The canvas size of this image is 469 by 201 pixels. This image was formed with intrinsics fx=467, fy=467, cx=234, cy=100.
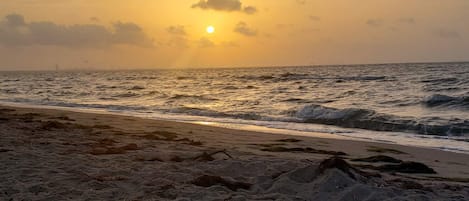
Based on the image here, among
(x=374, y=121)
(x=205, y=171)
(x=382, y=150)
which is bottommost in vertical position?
(x=374, y=121)

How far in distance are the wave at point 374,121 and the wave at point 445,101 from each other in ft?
16.4

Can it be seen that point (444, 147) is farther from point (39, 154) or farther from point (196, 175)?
point (39, 154)

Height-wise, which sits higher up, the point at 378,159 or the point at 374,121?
the point at 378,159

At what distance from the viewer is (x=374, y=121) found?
15602 mm

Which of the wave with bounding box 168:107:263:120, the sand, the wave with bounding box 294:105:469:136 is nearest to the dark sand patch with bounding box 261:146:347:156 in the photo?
the sand

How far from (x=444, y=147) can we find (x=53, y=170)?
835cm

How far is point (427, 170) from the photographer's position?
704 cm

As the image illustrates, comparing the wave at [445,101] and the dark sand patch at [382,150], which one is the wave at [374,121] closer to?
the dark sand patch at [382,150]

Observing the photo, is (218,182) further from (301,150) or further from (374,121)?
(374,121)

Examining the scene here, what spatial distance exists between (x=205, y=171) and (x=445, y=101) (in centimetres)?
1803

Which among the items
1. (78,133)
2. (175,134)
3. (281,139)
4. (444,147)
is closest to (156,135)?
(175,134)

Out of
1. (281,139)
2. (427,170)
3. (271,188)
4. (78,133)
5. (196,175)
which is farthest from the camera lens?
(281,139)

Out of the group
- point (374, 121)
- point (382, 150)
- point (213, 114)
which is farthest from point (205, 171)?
point (213, 114)

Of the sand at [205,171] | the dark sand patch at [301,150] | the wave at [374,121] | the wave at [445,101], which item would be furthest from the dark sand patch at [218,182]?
the wave at [445,101]
